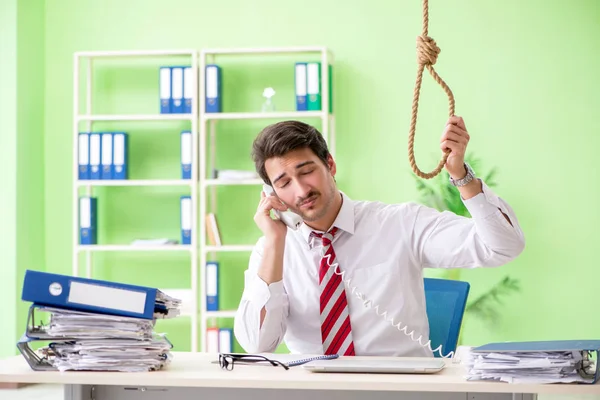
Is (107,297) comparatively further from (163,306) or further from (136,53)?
(136,53)

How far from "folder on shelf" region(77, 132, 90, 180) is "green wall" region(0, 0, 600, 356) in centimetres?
34

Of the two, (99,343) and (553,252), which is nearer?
(99,343)

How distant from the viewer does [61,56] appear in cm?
555

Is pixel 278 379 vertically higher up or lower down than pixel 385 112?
lower down

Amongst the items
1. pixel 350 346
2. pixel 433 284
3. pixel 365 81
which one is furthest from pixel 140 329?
pixel 365 81

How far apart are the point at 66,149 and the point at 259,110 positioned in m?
1.35

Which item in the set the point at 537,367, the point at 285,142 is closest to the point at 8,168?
the point at 285,142

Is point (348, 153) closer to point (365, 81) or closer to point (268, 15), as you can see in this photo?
point (365, 81)

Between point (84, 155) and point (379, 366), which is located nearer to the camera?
point (379, 366)

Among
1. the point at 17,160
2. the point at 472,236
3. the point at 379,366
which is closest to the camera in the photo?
the point at 379,366

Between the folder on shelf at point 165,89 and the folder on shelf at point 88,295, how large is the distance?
11.0ft

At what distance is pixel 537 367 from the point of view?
1604 mm

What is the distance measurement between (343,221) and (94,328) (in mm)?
860

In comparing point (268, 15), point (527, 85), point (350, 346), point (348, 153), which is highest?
point (268, 15)
